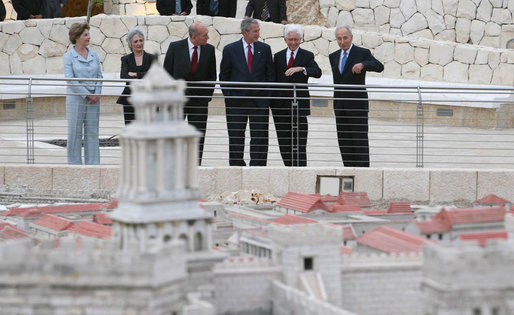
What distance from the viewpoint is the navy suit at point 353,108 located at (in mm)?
24688

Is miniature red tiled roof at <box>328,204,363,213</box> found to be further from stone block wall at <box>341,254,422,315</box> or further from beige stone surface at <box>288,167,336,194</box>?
stone block wall at <box>341,254,422,315</box>

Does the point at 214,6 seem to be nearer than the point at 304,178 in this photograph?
No

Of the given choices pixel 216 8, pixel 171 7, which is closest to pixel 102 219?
pixel 171 7

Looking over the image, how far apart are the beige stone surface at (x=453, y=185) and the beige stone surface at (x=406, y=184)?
163 millimetres

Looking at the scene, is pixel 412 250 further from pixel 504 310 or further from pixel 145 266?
pixel 145 266

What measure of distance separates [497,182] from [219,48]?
10937 millimetres

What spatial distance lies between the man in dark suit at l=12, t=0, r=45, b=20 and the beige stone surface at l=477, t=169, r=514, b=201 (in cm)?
1450

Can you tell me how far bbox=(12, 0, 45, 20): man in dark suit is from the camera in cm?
3488

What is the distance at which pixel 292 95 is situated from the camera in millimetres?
25078

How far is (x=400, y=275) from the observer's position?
1845 centimetres

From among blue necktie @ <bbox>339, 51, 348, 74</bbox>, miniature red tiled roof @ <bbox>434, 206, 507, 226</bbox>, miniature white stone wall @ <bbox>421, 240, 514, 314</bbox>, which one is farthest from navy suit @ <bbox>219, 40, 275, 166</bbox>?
miniature white stone wall @ <bbox>421, 240, 514, 314</bbox>

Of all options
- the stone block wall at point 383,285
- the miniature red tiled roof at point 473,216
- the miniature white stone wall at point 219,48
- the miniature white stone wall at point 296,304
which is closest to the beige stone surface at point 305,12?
the miniature white stone wall at point 219,48

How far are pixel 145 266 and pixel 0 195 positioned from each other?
9911mm

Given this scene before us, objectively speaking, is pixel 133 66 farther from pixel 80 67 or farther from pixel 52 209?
pixel 52 209
